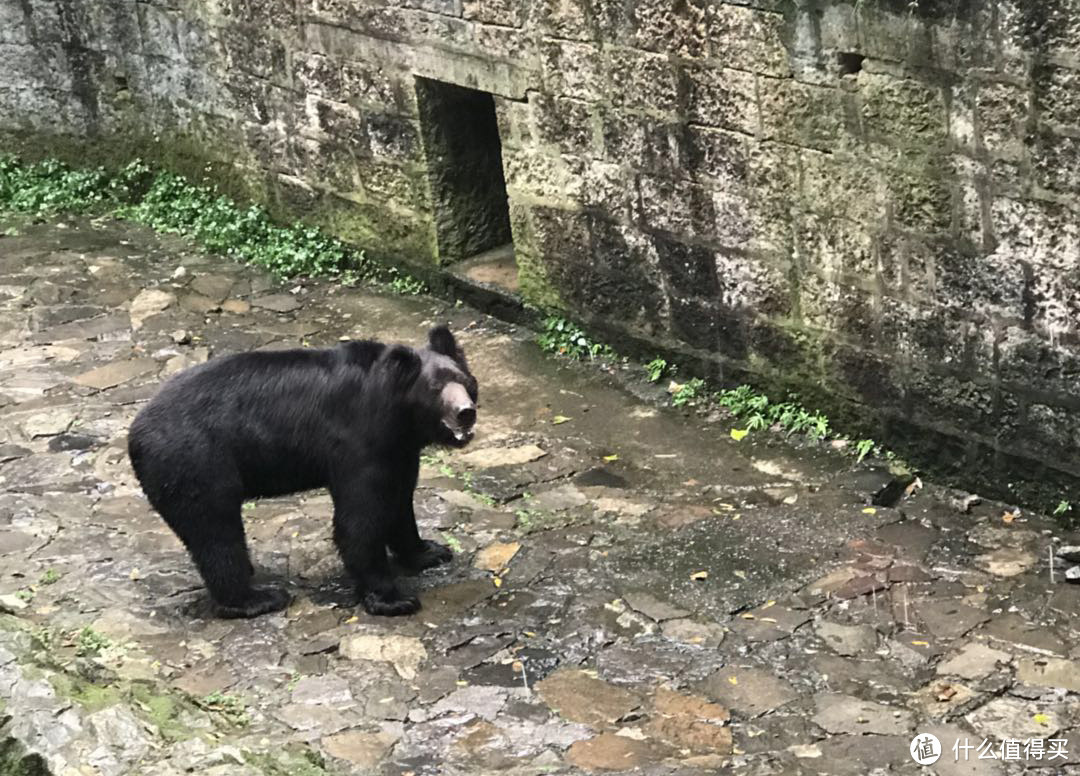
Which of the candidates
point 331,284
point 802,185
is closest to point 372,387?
point 802,185

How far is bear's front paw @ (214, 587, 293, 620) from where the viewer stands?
629 centimetres

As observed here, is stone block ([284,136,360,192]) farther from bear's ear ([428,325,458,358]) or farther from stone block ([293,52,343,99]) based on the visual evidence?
bear's ear ([428,325,458,358])

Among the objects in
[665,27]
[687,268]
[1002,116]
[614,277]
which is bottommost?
[614,277]

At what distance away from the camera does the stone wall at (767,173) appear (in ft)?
21.6

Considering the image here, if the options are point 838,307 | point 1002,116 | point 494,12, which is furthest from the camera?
point 494,12

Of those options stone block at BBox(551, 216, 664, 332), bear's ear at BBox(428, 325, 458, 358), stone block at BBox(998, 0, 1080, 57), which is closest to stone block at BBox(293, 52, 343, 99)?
stone block at BBox(551, 216, 664, 332)

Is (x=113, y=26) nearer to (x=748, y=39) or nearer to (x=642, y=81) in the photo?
(x=642, y=81)

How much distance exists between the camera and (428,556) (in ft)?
22.0

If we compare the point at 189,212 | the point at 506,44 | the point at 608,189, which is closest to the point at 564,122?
the point at 608,189

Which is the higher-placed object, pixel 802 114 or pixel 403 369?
pixel 802 114

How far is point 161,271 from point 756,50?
4.57m

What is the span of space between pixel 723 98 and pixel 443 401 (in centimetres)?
241

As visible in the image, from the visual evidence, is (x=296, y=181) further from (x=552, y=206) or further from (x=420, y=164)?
(x=552, y=206)

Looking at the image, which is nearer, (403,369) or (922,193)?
(403,369)
